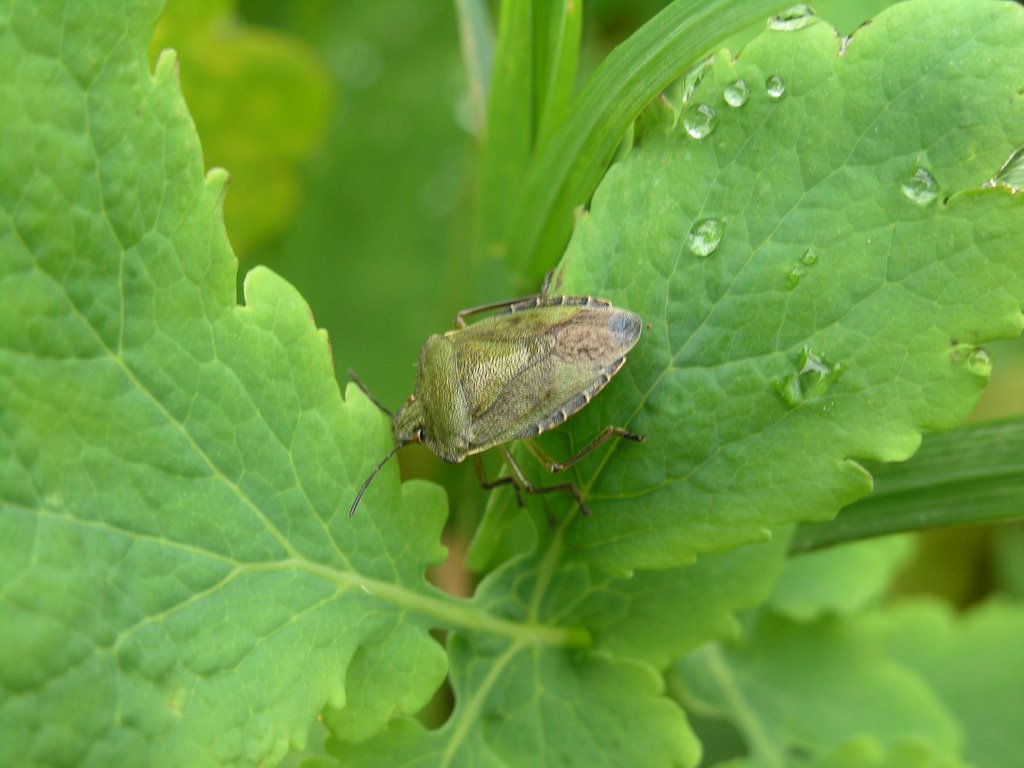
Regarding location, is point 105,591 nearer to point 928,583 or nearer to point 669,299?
point 669,299

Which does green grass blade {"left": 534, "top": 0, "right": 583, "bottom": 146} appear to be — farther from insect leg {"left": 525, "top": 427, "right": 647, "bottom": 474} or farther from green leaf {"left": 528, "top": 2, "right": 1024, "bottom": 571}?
insect leg {"left": 525, "top": 427, "right": 647, "bottom": 474}

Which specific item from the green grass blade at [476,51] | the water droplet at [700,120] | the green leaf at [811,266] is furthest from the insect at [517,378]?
the green grass blade at [476,51]

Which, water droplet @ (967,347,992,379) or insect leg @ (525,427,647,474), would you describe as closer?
water droplet @ (967,347,992,379)

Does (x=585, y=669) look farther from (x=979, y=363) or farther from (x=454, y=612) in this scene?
(x=979, y=363)

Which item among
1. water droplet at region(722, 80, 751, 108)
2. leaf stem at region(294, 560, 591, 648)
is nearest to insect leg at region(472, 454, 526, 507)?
leaf stem at region(294, 560, 591, 648)

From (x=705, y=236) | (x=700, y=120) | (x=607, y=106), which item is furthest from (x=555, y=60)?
(x=705, y=236)
